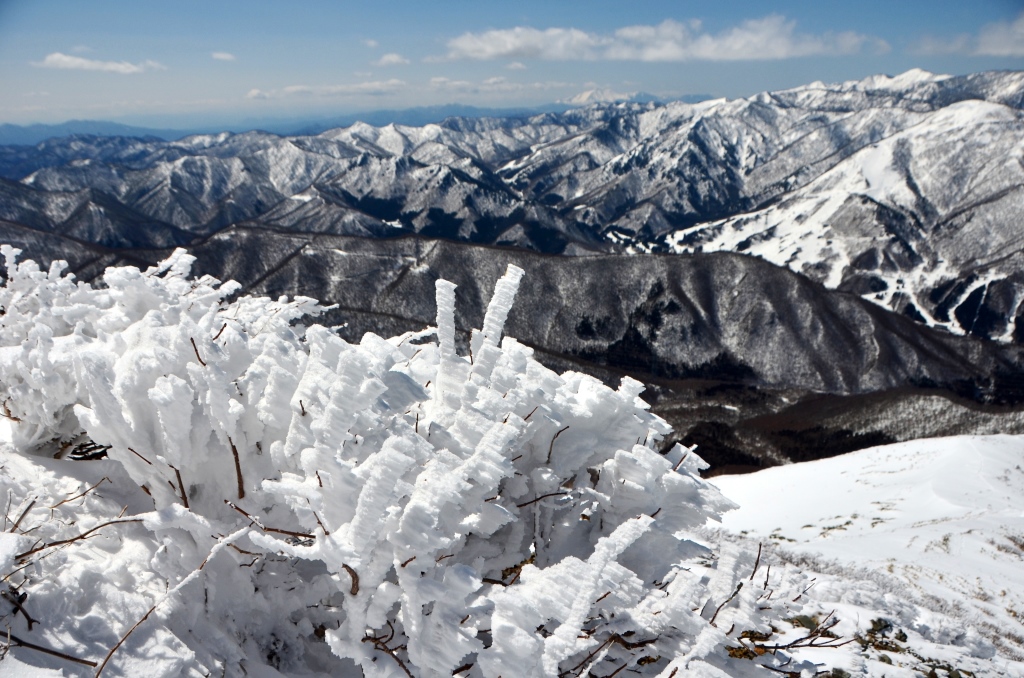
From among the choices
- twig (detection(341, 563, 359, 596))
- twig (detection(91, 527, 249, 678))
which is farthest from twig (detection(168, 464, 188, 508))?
twig (detection(341, 563, 359, 596))

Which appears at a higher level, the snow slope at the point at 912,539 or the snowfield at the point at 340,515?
the snowfield at the point at 340,515

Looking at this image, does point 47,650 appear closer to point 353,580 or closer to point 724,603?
point 353,580

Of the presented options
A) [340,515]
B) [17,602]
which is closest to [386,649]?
[340,515]

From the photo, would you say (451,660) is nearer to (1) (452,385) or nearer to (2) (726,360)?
(1) (452,385)

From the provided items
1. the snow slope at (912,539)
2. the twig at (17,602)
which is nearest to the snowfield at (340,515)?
the twig at (17,602)

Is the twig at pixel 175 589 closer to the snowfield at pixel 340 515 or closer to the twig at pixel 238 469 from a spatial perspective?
the snowfield at pixel 340 515

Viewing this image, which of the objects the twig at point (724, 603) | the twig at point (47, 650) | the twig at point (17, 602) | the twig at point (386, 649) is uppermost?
the twig at point (17, 602)
